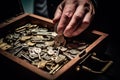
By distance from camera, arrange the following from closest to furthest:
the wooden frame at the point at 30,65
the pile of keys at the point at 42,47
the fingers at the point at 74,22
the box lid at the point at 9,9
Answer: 1. the wooden frame at the point at 30,65
2. the pile of keys at the point at 42,47
3. the fingers at the point at 74,22
4. the box lid at the point at 9,9

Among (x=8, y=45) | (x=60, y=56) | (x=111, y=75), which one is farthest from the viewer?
(x=111, y=75)

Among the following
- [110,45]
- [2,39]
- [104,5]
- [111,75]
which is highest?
[104,5]

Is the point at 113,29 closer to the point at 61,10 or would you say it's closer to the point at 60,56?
the point at 61,10

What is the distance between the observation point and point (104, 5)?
200 cm

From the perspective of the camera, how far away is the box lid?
1.68 meters

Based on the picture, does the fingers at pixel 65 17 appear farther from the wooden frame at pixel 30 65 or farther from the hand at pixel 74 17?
the wooden frame at pixel 30 65

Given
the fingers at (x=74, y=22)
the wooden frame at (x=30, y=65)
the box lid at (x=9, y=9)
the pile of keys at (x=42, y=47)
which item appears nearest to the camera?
the wooden frame at (x=30, y=65)

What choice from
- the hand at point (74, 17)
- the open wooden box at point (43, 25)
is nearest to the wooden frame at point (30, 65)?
the open wooden box at point (43, 25)

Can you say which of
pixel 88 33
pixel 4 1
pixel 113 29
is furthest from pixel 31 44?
pixel 113 29

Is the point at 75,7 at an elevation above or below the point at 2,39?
above

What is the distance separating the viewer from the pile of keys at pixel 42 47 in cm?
117

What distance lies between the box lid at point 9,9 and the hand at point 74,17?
485 mm

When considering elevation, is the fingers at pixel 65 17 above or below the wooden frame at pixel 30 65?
above

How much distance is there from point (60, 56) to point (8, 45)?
0.41m
